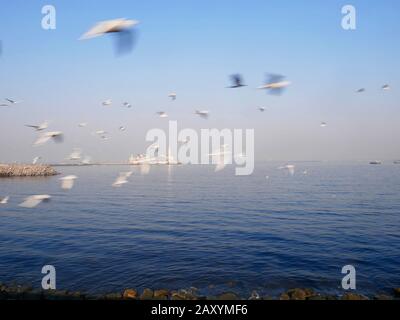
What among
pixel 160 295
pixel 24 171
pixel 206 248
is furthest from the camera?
pixel 24 171

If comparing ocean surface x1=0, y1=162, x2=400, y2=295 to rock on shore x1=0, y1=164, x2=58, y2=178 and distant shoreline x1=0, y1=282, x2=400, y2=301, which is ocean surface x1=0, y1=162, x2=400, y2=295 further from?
rock on shore x1=0, y1=164, x2=58, y2=178

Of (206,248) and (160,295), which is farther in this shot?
(206,248)

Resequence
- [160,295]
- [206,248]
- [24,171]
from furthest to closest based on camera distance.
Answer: [24,171] < [206,248] < [160,295]

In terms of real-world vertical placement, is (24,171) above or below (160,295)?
above

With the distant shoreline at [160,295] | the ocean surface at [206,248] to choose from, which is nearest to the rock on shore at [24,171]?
the ocean surface at [206,248]

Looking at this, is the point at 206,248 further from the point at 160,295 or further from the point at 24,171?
the point at 24,171

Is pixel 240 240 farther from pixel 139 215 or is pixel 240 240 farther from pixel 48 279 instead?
pixel 139 215

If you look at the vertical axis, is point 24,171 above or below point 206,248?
above

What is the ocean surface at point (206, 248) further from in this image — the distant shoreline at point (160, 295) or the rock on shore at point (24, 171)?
the rock on shore at point (24, 171)

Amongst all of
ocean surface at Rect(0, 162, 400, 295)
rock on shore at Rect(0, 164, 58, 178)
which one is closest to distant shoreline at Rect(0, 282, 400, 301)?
ocean surface at Rect(0, 162, 400, 295)

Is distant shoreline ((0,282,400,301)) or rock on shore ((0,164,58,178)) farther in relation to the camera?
rock on shore ((0,164,58,178))

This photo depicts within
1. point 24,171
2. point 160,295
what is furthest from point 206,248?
point 24,171

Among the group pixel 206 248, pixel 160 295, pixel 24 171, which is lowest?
pixel 206 248
